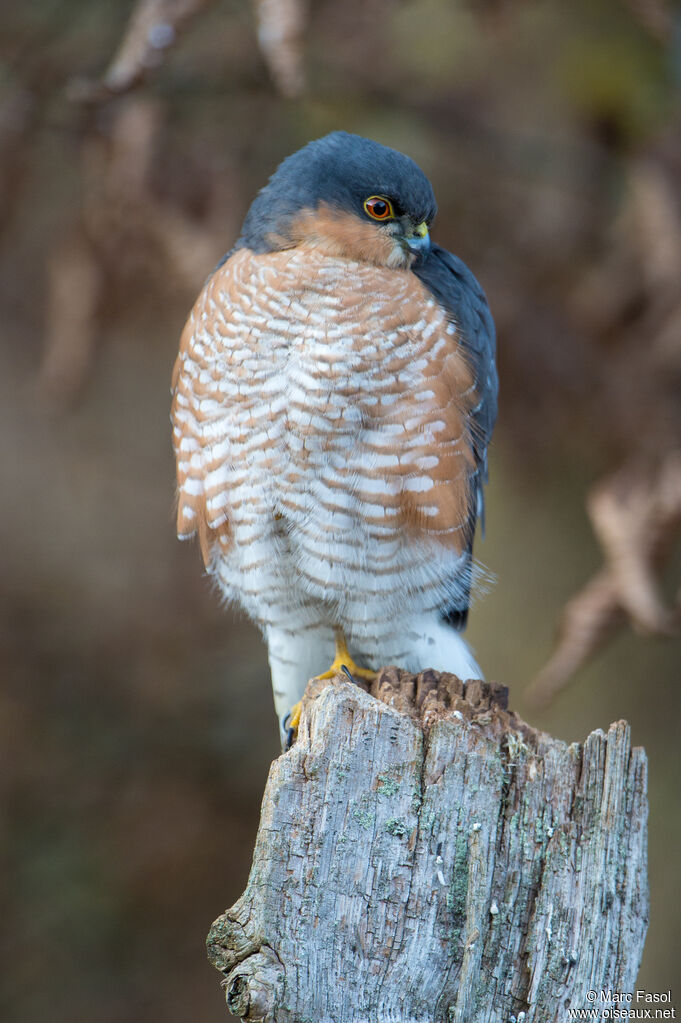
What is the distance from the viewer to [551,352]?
378 cm

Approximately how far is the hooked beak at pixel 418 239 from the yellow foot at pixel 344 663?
1.18 meters

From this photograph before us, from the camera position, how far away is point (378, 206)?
2914 mm

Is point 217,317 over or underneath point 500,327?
underneath

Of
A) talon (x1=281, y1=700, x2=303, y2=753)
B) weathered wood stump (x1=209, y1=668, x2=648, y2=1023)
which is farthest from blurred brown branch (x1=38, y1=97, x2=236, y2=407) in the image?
weathered wood stump (x1=209, y1=668, x2=648, y2=1023)

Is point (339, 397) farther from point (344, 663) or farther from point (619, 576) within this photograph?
point (619, 576)

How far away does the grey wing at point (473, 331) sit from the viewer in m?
3.06

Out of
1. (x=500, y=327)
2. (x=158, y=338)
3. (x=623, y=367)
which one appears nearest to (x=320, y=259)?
(x=500, y=327)

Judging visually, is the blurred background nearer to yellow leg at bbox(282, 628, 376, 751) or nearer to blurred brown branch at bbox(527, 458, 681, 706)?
blurred brown branch at bbox(527, 458, 681, 706)

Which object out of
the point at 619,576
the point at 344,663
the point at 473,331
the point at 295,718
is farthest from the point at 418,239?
the point at 295,718

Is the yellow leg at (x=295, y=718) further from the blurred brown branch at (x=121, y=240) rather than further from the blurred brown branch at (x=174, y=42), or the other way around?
the blurred brown branch at (x=174, y=42)

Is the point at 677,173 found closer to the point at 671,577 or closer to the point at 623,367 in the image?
the point at 623,367

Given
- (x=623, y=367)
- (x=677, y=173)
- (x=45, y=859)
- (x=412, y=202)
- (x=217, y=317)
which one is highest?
(x=677, y=173)

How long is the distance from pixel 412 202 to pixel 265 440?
78 centimetres

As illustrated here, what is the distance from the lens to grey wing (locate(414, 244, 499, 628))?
306 centimetres
